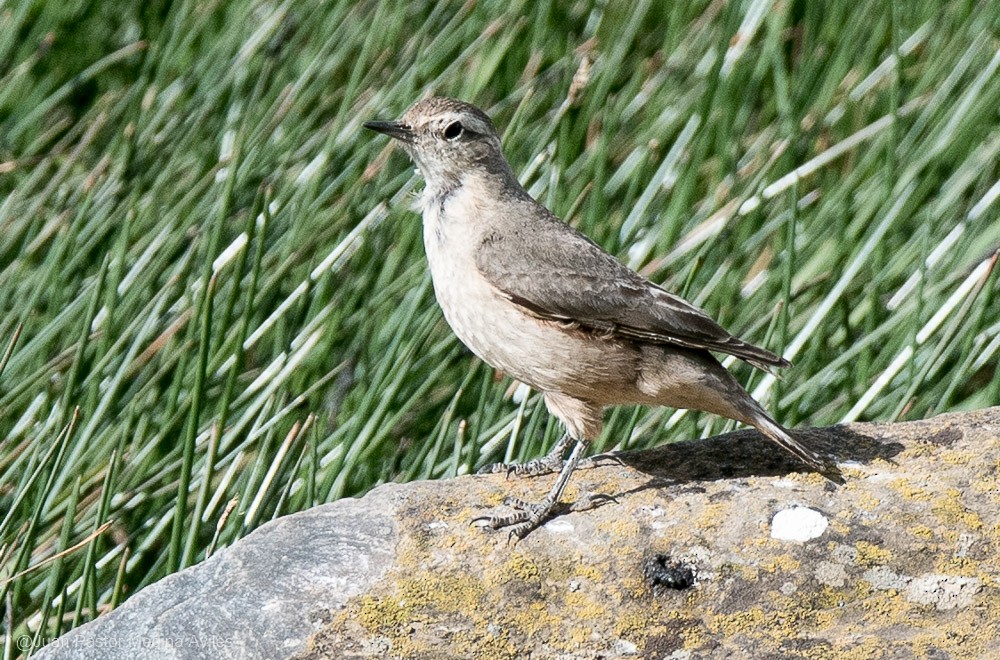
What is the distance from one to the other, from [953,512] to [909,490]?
15cm

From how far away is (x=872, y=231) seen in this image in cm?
494

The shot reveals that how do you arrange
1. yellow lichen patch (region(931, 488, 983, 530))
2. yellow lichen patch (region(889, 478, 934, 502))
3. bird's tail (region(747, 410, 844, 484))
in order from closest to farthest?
yellow lichen patch (region(931, 488, 983, 530)) < yellow lichen patch (region(889, 478, 934, 502)) < bird's tail (region(747, 410, 844, 484))

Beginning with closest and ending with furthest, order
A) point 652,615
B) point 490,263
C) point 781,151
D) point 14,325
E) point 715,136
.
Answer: point 652,615 < point 490,263 < point 14,325 < point 781,151 < point 715,136

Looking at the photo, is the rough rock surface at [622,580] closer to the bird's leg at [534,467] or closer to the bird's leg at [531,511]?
the bird's leg at [531,511]

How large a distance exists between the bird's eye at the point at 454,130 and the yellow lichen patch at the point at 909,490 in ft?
6.29

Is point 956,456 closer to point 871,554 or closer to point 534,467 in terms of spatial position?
point 871,554

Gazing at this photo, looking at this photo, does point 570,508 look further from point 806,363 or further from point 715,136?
point 715,136

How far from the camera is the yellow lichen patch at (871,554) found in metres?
3.01

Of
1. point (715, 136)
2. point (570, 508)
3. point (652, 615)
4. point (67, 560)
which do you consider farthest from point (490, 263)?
point (715, 136)

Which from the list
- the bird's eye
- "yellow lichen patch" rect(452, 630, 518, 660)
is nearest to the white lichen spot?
"yellow lichen patch" rect(452, 630, 518, 660)

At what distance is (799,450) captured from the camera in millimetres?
3422

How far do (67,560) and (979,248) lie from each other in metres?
3.80

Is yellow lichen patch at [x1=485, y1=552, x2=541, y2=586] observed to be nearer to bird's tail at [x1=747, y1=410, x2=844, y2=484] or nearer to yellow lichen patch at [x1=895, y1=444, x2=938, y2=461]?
bird's tail at [x1=747, y1=410, x2=844, y2=484]

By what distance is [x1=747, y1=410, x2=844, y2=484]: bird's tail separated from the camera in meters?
3.43
